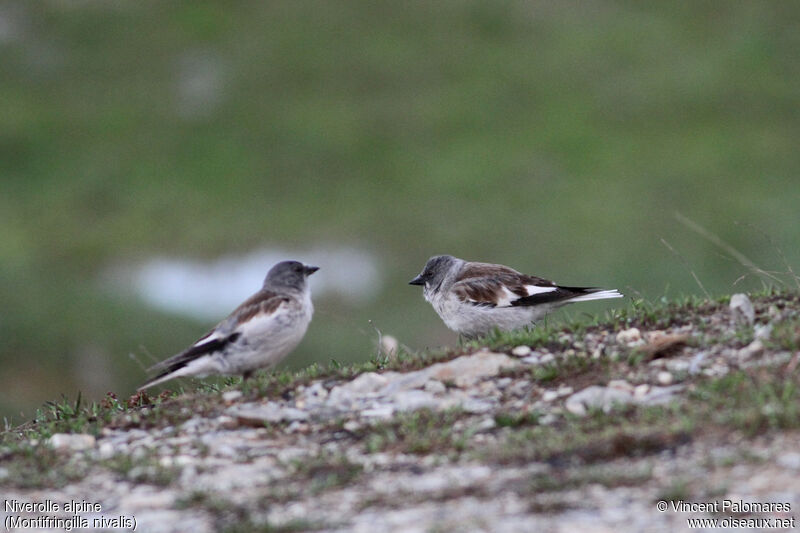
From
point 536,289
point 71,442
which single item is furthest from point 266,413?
point 536,289

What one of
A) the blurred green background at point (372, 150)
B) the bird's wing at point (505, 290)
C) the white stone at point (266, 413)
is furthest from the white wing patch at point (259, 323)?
the blurred green background at point (372, 150)

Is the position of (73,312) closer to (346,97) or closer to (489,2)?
(346,97)

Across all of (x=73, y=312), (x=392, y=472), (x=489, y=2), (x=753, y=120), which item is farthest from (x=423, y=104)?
(x=392, y=472)

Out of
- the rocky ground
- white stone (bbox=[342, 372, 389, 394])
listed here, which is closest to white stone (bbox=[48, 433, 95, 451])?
the rocky ground

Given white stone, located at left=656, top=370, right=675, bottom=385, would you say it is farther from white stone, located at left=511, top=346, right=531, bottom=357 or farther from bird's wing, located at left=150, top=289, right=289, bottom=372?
bird's wing, located at left=150, top=289, right=289, bottom=372

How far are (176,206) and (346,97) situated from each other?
210 inches

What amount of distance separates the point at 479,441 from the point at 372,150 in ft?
61.2

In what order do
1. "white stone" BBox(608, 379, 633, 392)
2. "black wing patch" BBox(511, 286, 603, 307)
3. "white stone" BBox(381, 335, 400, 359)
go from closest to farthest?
"white stone" BBox(608, 379, 633, 392)
"white stone" BBox(381, 335, 400, 359)
"black wing patch" BBox(511, 286, 603, 307)

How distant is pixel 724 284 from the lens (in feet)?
56.5

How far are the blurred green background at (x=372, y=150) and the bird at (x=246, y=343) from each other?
724cm

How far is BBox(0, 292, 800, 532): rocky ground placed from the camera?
5715 mm

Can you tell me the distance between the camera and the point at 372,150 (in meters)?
25.2

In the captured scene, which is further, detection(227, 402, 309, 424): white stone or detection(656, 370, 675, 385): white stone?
detection(227, 402, 309, 424): white stone

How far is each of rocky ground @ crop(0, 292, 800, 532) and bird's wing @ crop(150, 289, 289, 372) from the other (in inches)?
12.1
